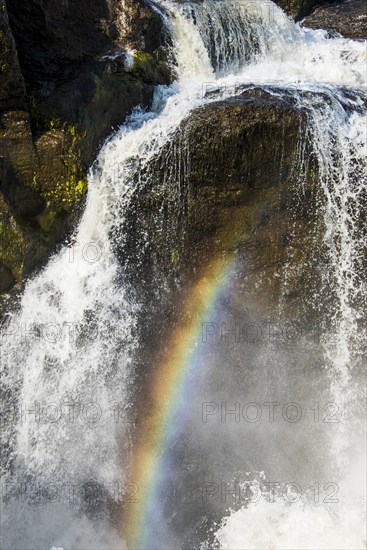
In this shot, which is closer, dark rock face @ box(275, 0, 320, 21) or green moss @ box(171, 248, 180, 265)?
green moss @ box(171, 248, 180, 265)

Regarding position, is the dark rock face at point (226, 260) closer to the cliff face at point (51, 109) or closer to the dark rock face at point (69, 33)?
the cliff face at point (51, 109)

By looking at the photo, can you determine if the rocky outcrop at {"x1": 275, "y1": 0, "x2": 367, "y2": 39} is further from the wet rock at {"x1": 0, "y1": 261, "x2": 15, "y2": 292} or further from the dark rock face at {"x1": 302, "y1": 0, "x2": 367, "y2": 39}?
the wet rock at {"x1": 0, "y1": 261, "x2": 15, "y2": 292}

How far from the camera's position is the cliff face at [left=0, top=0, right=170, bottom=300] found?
19.2ft

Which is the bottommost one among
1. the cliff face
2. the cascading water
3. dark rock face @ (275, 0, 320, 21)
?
the cascading water

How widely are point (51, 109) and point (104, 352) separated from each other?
283 centimetres

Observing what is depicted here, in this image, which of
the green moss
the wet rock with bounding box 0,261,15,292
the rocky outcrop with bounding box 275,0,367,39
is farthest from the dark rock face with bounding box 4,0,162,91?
the rocky outcrop with bounding box 275,0,367,39

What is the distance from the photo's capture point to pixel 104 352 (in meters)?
6.29

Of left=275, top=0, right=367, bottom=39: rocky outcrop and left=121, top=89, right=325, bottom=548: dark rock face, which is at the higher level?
left=275, top=0, right=367, bottom=39: rocky outcrop

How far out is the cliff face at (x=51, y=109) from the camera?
230 inches

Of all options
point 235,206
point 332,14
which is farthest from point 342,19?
point 235,206

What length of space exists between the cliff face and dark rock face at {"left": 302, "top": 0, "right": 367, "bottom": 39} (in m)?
6.01

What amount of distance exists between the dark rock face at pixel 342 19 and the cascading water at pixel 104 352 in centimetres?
531

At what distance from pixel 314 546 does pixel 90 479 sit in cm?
255

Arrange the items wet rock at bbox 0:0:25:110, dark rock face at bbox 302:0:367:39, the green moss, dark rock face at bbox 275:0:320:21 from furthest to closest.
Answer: dark rock face at bbox 275:0:320:21 → dark rock face at bbox 302:0:367:39 → the green moss → wet rock at bbox 0:0:25:110
